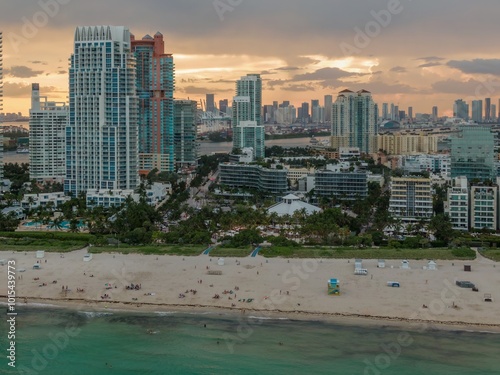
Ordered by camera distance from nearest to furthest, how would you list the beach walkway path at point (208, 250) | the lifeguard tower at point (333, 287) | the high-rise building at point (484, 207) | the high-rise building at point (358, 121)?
the lifeguard tower at point (333, 287), the beach walkway path at point (208, 250), the high-rise building at point (484, 207), the high-rise building at point (358, 121)

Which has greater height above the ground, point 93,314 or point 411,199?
point 411,199

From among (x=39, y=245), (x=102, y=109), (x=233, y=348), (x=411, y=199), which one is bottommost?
(x=233, y=348)

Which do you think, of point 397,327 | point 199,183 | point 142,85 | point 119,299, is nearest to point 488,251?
point 397,327

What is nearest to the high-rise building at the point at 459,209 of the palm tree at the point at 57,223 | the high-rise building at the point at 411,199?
the high-rise building at the point at 411,199

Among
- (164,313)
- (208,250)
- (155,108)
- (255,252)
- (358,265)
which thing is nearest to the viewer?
(164,313)

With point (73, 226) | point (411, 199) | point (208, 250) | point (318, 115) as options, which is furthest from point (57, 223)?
point (318, 115)

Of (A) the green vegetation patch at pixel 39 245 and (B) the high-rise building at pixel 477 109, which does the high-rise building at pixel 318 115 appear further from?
(A) the green vegetation patch at pixel 39 245

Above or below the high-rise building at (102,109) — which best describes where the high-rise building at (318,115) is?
above

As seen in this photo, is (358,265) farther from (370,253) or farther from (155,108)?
(155,108)
